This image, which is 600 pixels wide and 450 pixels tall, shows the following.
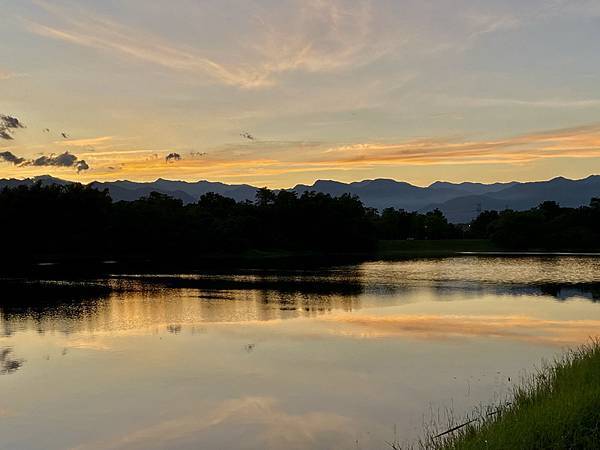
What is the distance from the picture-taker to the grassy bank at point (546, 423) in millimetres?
9008

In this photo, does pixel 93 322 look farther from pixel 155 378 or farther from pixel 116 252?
pixel 116 252

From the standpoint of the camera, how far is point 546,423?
963cm

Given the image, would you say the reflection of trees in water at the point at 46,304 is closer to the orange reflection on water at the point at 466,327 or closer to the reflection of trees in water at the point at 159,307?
the reflection of trees in water at the point at 159,307

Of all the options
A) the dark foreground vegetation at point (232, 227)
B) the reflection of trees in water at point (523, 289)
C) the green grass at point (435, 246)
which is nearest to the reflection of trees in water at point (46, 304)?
the reflection of trees in water at point (523, 289)

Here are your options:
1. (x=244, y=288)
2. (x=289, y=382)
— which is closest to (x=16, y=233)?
(x=244, y=288)

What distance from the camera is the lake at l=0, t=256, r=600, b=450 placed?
531 inches

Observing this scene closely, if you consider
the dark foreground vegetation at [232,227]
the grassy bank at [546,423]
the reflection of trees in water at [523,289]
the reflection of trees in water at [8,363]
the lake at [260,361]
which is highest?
the dark foreground vegetation at [232,227]

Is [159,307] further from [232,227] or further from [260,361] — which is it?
[232,227]

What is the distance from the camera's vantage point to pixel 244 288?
4341cm

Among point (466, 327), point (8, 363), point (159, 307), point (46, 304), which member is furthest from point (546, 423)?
point (46, 304)

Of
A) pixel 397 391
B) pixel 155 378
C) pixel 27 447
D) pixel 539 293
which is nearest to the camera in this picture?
pixel 27 447

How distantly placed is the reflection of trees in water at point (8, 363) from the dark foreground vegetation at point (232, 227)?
222ft

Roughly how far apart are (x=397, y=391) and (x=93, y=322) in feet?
53.0

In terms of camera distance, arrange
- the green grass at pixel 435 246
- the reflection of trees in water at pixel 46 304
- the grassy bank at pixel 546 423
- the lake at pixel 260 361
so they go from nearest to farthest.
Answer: the grassy bank at pixel 546 423, the lake at pixel 260 361, the reflection of trees in water at pixel 46 304, the green grass at pixel 435 246
